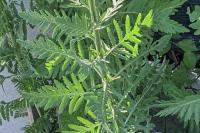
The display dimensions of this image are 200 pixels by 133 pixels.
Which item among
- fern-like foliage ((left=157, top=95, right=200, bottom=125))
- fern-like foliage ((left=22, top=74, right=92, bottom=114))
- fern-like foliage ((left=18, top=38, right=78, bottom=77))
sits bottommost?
fern-like foliage ((left=157, top=95, right=200, bottom=125))

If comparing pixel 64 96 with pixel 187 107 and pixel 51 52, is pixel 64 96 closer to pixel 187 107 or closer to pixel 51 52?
pixel 51 52

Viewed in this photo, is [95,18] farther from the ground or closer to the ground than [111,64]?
farther from the ground

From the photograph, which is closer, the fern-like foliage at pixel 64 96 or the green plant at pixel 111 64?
the green plant at pixel 111 64

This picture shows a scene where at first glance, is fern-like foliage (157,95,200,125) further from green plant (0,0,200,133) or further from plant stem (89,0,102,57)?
plant stem (89,0,102,57)

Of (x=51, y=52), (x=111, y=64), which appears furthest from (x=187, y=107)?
(x=51, y=52)

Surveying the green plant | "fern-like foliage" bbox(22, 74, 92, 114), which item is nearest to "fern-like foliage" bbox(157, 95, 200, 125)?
the green plant

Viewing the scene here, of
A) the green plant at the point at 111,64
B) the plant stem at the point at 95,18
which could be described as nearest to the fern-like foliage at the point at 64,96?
the green plant at the point at 111,64

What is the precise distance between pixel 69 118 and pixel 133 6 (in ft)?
1.05

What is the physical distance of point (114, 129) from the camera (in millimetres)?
903

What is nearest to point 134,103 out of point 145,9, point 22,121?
point 145,9

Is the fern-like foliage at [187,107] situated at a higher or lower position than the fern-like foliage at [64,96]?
lower

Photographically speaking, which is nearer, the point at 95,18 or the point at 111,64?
the point at 95,18

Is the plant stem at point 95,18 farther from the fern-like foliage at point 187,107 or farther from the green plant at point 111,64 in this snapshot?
the fern-like foliage at point 187,107

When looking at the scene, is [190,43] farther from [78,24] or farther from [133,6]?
[78,24]
